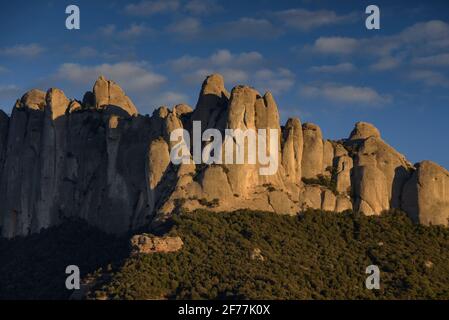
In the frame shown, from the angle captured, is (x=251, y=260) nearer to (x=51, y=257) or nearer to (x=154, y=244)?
(x=154, y=244)

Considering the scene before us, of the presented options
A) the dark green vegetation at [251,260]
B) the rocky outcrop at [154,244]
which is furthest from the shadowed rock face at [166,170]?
the rocky outcrop at [154,244]

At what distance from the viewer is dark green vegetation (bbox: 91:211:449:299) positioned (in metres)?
145

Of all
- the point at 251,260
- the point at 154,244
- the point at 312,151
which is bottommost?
the point at 251,260

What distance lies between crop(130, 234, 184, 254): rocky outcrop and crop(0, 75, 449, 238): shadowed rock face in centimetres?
618

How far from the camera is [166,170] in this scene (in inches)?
6383

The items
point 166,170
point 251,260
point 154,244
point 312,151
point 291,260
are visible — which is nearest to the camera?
point 154,244

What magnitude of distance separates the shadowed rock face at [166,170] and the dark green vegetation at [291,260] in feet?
7.68

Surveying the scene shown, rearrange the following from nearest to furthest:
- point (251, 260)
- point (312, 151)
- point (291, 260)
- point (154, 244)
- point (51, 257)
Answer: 1. point (154, 244)
2. point (251, 260)
3. point (291, 260)
4. point (51, 257)
5. point (312, 151)

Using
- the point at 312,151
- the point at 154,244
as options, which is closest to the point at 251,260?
the point at 154,244

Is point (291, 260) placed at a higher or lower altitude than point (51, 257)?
lower

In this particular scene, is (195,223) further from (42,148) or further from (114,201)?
(42,148)

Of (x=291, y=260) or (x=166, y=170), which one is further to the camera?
(x=166, y=170)

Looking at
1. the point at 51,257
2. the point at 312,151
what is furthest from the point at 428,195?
the point at 51,257

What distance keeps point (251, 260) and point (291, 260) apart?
3791 millimetres
